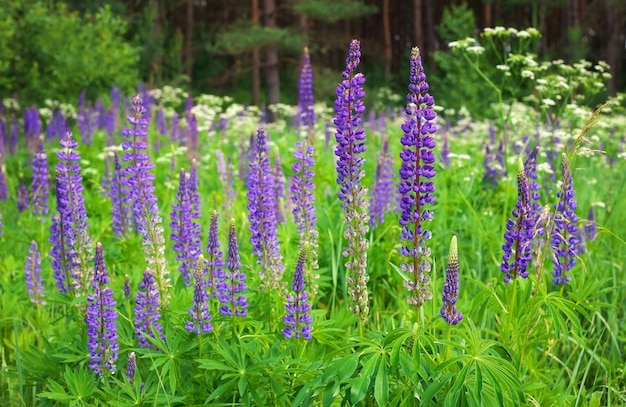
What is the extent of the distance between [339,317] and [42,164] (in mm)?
2361

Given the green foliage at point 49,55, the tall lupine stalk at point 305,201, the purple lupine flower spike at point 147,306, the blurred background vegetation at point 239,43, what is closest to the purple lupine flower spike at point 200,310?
the purple lupine flower spike at point 147,306

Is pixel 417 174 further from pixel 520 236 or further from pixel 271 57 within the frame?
pixel 271 57

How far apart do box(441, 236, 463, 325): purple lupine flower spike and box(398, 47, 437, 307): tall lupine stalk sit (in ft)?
0.31

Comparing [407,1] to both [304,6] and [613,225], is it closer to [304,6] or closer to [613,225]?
[304,6]

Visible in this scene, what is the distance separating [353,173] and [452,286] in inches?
23.4

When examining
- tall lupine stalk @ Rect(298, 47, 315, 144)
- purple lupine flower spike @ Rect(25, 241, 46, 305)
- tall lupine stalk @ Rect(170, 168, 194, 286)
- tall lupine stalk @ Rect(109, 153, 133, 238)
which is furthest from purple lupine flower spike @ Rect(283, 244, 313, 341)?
tall lupine stalk @ Rect(298, 47, 315, 144)

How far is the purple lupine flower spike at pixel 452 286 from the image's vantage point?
208 cm

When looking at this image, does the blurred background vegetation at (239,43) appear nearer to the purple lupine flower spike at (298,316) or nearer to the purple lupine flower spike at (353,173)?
the purple lupine flower spike at (353,173)

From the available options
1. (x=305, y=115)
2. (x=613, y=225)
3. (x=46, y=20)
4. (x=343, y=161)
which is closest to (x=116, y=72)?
(x=46, y=20)

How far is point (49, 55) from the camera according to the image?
1062 centimetres

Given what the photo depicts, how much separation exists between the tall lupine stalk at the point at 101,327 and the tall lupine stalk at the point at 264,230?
0.68 meters

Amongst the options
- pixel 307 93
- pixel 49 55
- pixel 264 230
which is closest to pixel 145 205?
pixel 264 230

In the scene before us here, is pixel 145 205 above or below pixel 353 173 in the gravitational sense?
below

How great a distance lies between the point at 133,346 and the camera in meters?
2.77
